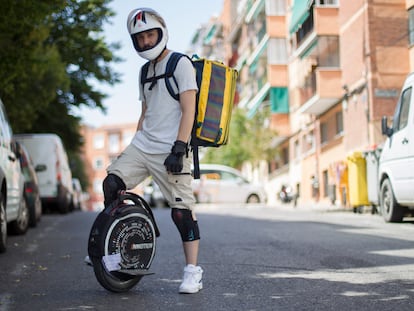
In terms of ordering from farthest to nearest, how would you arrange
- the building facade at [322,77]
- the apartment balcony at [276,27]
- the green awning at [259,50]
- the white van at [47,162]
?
the green awning at [259,50], the apartment balcony at [276,27], the building facade at [322,77], the white van at [47,162]

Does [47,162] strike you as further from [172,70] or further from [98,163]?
[98,163]

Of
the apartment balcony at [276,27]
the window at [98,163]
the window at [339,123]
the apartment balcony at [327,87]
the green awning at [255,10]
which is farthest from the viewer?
the window at [98,163]

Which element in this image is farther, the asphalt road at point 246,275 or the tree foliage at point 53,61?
the tree foliage at point 53,61

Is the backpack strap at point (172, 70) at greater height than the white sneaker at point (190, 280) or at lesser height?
greater

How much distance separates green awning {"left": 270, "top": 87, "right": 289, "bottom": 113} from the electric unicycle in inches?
1535

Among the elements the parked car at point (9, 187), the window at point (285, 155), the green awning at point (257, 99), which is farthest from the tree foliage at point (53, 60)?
the window at point (285, 155)

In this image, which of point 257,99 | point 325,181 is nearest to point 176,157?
point 325,181

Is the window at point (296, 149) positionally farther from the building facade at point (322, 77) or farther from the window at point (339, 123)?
the window at point (339, 123)

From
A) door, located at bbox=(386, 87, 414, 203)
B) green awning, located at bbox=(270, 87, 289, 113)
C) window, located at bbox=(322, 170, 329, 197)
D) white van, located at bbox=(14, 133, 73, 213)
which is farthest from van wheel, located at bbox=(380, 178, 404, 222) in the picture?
green awning, located at bbox=(270, 87, 289, 113)

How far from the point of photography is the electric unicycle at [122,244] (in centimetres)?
567

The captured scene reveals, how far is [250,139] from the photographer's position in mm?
43750

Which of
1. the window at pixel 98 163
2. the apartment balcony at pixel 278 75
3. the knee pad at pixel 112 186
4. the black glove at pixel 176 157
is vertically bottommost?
the knee pad at pixel 112 186

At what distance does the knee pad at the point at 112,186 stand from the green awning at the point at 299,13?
1177 inches

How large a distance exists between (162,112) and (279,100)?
39.4 m
